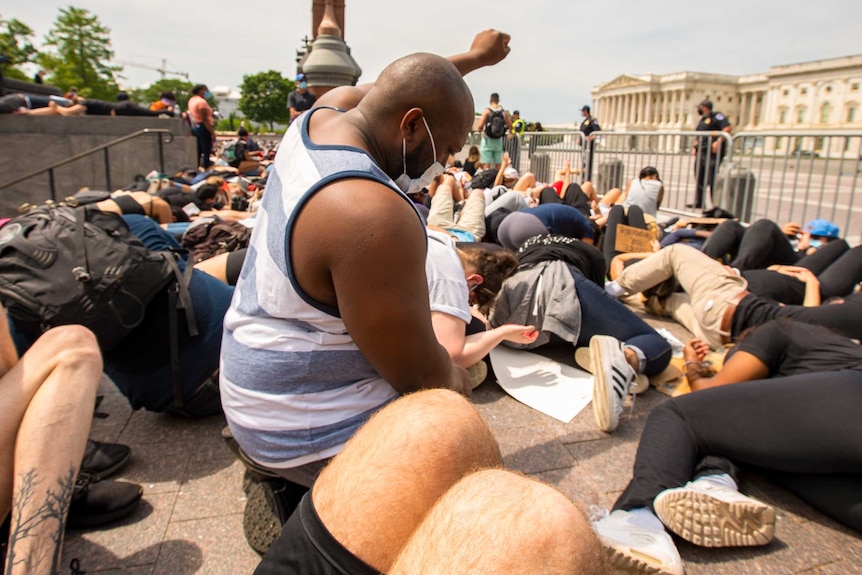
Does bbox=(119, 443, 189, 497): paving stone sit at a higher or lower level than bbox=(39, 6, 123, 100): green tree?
lower

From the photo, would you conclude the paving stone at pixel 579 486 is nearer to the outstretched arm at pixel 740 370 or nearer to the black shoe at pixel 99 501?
the outstretched arm at pixel 740 370

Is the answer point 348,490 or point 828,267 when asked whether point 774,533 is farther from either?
point 828,267

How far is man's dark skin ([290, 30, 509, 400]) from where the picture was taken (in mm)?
1293

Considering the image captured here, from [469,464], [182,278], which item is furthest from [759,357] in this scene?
[182,278]

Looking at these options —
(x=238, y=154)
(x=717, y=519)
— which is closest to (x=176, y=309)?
(x=717, y=519)

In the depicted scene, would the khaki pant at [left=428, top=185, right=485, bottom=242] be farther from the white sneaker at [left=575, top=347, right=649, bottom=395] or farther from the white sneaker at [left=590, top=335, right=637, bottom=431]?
the white sneaker at [left=590, top=335, right=637, bottom=431]

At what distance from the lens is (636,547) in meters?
1.84

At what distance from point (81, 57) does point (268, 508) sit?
46.7 metres

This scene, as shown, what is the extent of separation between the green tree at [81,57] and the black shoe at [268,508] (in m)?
42.4

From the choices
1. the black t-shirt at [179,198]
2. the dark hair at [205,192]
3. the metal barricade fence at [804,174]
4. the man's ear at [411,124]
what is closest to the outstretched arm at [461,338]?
the man's ear at [411,124]

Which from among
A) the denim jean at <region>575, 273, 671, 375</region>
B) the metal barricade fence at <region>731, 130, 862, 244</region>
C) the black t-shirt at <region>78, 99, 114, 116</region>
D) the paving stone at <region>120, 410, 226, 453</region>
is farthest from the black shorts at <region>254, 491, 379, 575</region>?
the black t-shirt at <region>78, 99, 114, 116</region>

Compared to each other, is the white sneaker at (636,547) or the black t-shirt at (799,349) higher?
the black t-shirt at (799,349)

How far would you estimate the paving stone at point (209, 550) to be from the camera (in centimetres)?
192

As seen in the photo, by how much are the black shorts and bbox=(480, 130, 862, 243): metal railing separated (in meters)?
6.87
